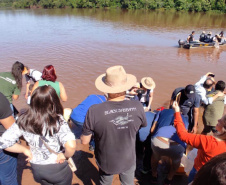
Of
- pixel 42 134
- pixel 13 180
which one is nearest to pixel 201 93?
pixel 42 134

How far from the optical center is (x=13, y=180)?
248 cm

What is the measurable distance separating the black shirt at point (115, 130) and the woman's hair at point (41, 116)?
33cm

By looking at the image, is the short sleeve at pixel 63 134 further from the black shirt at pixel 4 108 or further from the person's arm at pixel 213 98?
the person's arm at pixel 213 98

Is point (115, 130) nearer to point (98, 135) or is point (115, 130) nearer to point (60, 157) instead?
point (98, 135)

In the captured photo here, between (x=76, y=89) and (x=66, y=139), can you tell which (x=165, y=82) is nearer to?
(x=76, y=89)

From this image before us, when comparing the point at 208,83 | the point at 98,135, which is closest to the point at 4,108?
the point at 98,135

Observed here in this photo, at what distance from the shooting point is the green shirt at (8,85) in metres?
2.93

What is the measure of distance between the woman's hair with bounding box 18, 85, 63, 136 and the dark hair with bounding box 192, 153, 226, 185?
1.23 metres

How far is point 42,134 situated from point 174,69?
27.3 ft

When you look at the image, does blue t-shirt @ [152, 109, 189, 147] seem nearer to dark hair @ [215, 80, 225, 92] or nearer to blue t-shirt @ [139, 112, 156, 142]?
blue t-shirt @ [139, 112, 156, 142]

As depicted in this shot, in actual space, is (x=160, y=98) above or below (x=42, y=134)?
below

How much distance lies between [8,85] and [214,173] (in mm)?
2977

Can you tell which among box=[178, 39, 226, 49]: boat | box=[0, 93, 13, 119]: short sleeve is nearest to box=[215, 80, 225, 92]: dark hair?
box=[0, 93, 13, 119]: short sleeve

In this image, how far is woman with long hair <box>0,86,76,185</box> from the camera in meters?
1.70
